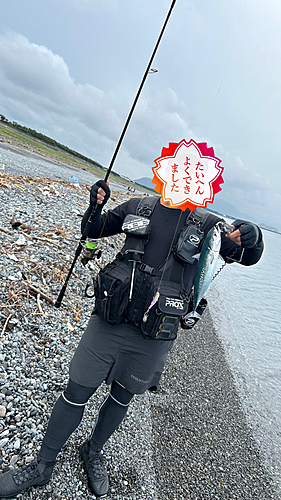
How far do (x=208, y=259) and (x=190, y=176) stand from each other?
0.85m

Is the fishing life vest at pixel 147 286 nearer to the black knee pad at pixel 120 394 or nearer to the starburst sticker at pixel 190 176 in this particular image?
the starburst sticker at pixel 190 176

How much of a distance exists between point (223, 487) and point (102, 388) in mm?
2137

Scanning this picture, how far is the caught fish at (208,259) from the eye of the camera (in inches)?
95.7

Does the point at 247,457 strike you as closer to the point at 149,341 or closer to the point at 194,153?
the point at 149,341

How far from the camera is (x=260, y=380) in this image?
30.1 ft

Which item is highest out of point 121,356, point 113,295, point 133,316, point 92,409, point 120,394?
Result: point 113,295

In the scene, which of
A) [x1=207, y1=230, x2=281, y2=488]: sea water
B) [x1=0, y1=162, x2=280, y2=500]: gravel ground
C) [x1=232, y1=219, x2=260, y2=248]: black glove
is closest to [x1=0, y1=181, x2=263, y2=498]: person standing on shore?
[x1=232, y1=219, x2=260, y2=248]: black glove

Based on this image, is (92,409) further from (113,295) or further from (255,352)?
(255,352)

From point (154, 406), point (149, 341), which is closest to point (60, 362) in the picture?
point (154, 406)

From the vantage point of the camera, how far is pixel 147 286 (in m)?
2.65

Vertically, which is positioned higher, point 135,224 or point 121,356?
point 135,224

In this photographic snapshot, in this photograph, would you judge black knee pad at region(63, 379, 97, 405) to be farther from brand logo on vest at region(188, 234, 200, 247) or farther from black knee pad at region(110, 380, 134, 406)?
brand logo on vest at region(188, 234, 200, 247)

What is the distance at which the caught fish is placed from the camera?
7.97 ft

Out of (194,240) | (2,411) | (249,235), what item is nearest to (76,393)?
(2,411)
